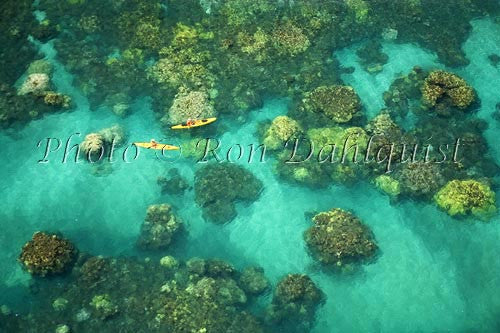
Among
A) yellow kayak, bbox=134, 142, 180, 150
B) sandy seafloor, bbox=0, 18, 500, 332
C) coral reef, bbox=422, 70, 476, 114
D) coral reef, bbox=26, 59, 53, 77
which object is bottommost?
sandy seafloor, bbox=0, 18, 500, 332

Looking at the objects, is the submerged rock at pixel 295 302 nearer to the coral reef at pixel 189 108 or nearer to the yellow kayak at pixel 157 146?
the yellow kayak at pixel 157 146

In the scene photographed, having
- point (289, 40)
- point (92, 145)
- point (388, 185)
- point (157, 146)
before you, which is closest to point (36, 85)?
point (92, 145)

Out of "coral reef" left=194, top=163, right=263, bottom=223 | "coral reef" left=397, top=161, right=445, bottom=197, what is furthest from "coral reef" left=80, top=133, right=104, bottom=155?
"coral reef" left=397, top=161, right=445, bottom=197

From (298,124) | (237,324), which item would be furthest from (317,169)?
(237,324)

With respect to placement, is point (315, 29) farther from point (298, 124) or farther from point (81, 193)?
point (81, 193)

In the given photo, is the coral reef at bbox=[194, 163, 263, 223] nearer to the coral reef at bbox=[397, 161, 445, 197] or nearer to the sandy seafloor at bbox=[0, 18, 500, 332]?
the sandy seafloor at bbox=[0, 18, 500, 332]

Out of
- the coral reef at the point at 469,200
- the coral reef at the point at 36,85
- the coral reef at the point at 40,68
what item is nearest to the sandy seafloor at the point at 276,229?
the coral reef at the point at 469,200

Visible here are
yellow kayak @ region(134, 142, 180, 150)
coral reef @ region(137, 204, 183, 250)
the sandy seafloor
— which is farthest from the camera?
yellow kayak @ region(134, 142, 180, 150)
